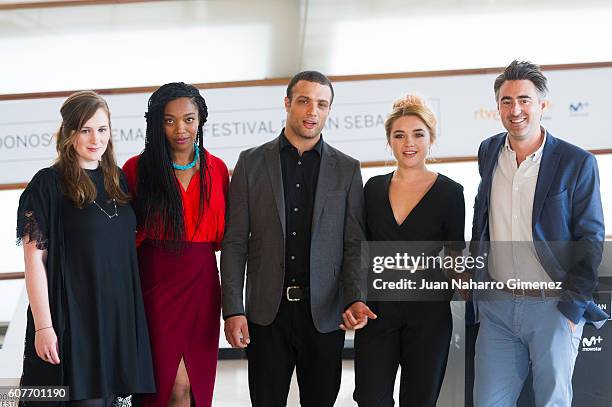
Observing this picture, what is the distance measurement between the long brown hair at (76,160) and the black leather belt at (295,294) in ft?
2.26

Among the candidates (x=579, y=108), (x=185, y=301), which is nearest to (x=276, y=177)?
(x=185, y=301)

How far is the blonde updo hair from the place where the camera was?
9.16 ft

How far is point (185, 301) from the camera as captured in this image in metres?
2.72

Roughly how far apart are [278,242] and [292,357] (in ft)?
1.47

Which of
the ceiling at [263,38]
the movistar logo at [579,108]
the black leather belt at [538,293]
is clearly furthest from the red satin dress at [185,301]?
the movistar logo at [579,108]

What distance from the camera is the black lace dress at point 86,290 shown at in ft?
8.05

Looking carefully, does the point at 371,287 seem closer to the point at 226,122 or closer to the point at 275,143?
the point at 275,143

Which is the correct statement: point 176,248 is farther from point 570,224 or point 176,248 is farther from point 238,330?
point 570,224

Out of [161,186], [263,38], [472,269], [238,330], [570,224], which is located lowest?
[238,330]

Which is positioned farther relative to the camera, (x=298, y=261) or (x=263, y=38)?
(x=263, y=38)

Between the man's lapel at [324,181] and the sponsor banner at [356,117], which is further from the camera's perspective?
the sponsor banner at [356,117]

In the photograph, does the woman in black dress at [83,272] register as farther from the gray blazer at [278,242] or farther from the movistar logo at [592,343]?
the movistar logo at [592,343]

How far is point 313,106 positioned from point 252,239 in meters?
0.56

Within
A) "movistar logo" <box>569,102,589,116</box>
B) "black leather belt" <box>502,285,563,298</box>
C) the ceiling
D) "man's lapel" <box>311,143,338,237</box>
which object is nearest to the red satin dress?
"man's lapel" <box>311,143,338,237</box>
